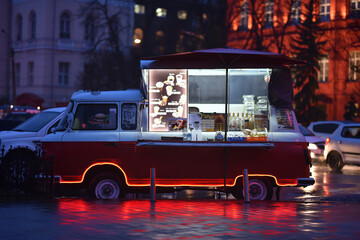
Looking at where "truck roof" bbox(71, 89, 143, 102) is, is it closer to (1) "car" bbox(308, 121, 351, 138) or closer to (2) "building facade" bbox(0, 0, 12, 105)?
(1) "car" bbox(308, 121, 351, 138)

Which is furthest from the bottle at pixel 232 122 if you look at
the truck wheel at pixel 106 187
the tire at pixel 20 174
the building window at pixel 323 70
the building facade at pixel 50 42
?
the building facade at pixel 50 42

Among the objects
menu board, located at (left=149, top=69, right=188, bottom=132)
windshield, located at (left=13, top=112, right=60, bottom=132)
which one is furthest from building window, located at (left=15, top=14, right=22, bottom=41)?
menu board, located at (left=149, top=69, right=188, bottom=132)

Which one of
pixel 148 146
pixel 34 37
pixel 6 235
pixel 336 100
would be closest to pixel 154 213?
pixel 148 146

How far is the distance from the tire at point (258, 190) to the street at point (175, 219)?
59 cm

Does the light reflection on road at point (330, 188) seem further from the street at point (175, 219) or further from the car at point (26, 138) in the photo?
the car at point (26, 138)

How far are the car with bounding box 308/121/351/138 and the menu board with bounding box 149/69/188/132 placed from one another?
16179mm

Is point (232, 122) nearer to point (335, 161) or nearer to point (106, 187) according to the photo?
point (106, 187)

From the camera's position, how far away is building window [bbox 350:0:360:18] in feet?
157

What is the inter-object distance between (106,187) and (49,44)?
5544 centimetres

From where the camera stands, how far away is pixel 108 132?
14172 millimetres

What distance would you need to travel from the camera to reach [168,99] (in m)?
15.0

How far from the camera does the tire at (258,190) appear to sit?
1455cm

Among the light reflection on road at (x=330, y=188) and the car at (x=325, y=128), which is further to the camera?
the car at (x=325, y=128)

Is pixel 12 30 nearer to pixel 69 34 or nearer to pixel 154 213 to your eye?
pixel 69 34
